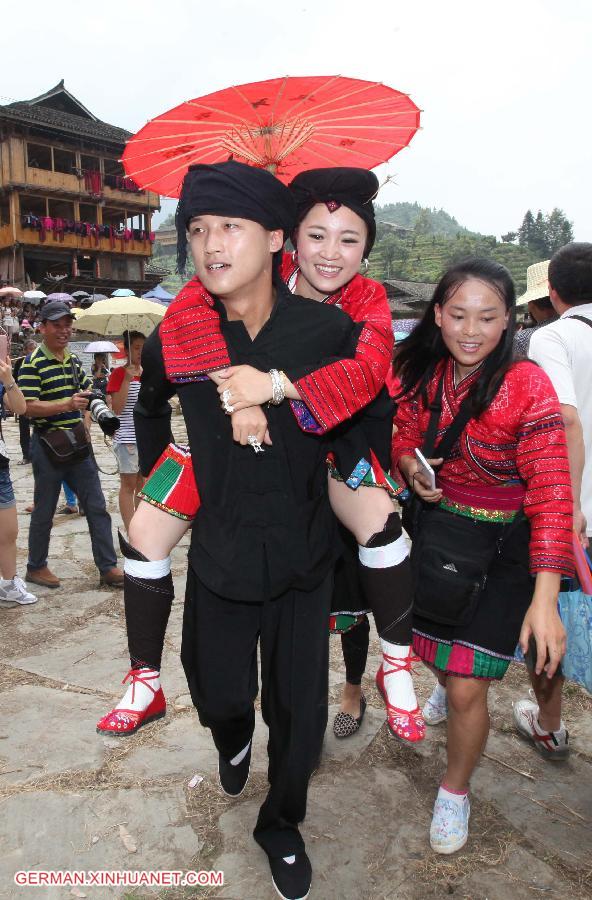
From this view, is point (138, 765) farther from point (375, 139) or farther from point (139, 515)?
point (375, 139)

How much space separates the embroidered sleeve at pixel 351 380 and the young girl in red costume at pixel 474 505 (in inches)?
15.6

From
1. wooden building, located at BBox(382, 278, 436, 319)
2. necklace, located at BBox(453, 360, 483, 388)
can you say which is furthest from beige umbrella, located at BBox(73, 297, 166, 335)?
wooden building, located at BBox(382, 278, 436, 319)

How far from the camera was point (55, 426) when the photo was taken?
506cm

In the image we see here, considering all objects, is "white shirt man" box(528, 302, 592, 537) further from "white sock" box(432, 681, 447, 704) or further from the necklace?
"white sock" box(432, 681, 447, 704)

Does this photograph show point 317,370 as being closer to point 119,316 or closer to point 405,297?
point 119,316

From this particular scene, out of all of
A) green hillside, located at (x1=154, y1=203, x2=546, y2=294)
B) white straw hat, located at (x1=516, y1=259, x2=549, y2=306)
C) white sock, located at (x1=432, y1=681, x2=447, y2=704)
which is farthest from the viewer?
green hillside, located at (x1=154, y1=203, x2=546, y2=294)

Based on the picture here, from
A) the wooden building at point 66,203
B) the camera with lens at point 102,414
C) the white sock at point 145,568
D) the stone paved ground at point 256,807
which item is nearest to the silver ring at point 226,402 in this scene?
the white sock at point 145,568

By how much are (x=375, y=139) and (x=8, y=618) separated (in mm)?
4025

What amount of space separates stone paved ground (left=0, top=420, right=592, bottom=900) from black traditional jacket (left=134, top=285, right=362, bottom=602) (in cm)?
114

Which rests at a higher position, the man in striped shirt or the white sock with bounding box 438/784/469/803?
the man in striped shirt

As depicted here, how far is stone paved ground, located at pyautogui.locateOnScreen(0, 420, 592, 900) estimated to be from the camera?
232 cm

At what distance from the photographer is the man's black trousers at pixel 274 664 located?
2.10 m

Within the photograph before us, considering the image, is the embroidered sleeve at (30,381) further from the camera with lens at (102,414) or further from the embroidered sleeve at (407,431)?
the embroidered sleeve at (407,431)

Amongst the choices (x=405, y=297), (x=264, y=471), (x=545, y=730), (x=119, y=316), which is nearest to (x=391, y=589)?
(x=264, y=471)
